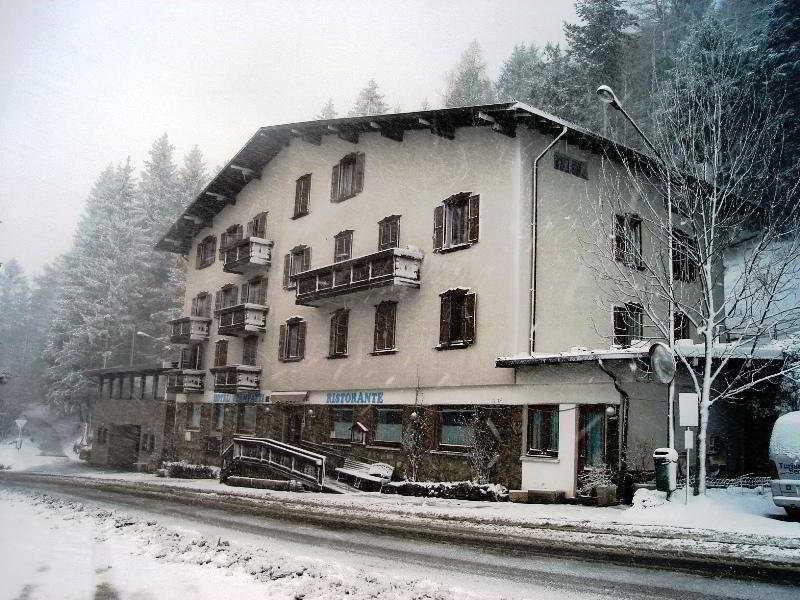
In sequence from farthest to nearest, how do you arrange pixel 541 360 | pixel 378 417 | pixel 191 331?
1. pixel 191 331
2. pixel 378 417
3. pixel 541 360

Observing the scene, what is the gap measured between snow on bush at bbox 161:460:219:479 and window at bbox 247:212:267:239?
502 inches

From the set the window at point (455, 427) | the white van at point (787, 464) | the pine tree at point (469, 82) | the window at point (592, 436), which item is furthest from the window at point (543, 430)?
the pine tree at point (469, 82)

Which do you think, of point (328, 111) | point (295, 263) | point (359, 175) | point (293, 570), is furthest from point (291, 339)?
Result: point (328, 111)

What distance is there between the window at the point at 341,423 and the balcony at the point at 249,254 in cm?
1001

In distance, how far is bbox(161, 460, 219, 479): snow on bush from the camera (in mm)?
33250

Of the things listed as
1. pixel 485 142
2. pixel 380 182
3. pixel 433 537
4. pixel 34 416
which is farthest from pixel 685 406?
pixel 34 416

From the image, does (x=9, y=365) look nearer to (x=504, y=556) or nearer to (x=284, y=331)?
(x=284, y=331)

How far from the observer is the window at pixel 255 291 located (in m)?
36.4

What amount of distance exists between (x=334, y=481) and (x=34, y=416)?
143 ft

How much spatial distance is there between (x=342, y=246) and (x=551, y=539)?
2007 cm

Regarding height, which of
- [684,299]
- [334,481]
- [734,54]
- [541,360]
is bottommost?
[334,481]

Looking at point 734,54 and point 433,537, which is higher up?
point 734,54

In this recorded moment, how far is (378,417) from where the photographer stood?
27.0 meters

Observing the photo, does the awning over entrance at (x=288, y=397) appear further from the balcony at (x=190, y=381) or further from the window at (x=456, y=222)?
the window at (x=456, y=222)
